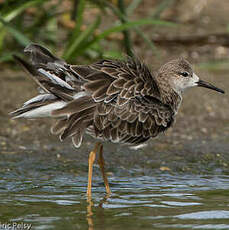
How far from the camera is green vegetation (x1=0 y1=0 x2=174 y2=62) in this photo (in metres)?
10.1

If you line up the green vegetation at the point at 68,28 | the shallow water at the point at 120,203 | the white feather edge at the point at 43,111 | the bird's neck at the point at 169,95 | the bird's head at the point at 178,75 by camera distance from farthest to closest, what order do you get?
the green vegetation at the point at 68,28 → the bird's head at the point at 178,75 → the bird's neck at the point at 169,95 → the white feather edge at the point at 43,111 → the shallow water at the point at 120,203

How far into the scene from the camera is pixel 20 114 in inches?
275

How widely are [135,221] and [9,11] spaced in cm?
547

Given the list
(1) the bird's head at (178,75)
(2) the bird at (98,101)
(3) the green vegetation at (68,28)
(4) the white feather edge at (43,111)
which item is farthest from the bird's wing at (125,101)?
(3) the green vegetation at (68,28)

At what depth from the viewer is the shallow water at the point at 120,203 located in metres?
5.99

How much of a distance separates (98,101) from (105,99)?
0.09 m

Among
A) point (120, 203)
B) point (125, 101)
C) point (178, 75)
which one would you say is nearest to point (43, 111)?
point (125, 101)

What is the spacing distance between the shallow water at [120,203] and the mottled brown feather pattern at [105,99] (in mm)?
613

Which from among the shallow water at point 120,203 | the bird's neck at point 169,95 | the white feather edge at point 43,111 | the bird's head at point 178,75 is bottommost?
the shallow water at point 120,203

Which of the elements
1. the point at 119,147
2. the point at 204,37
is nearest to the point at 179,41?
the point at 204,37

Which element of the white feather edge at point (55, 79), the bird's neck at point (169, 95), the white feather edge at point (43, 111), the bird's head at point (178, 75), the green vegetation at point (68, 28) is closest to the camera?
the white feather edge at point (43, 111)

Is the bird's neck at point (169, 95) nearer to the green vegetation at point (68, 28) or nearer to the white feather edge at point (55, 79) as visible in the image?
the white feather edge at point (55, 79)

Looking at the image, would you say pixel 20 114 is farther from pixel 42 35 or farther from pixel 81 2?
pixel 42 35

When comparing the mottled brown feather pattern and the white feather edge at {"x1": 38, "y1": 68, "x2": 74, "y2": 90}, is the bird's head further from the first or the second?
the white feather edge at {"x1": 38, "y1": 68, "x2": 74, "y2": 90}
